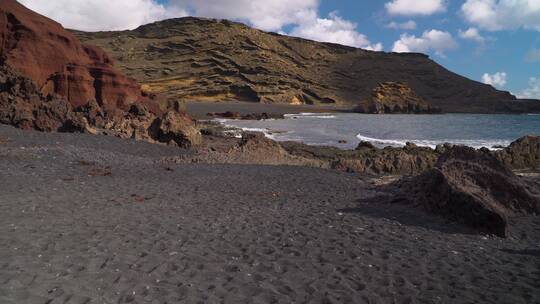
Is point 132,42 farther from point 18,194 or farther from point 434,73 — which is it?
point 18,194

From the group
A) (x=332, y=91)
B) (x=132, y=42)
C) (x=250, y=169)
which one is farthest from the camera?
(x=132, y=42)

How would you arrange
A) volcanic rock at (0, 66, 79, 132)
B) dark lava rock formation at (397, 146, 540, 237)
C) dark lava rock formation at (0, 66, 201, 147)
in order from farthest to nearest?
dark lava rock formation at (0, 66, 201, 147)
volcanic rock at (0, 66, 79, 132)
dark lava rock formation at (397, 146, 540, 237)

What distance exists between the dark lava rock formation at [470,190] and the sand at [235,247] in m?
0.35

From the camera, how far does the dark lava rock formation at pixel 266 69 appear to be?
74.4 meters

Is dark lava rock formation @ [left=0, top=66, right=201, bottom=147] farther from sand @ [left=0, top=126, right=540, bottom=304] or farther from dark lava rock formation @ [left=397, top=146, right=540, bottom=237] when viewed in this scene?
dark lava rock formation @ [left=397, top=146, right=540, bottom=237]

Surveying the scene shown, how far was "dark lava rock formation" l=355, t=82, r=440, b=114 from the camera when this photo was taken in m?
67.8

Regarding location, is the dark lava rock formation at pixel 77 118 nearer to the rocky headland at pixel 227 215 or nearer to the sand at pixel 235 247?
the rocky headland at pixel 227 215

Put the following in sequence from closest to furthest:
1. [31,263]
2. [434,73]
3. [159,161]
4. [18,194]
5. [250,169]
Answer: [31,263] → [18,194] → [250,169] → [159,161] → [434,73]

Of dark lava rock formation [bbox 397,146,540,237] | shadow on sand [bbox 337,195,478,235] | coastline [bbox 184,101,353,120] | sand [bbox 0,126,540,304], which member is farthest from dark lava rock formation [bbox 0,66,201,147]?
coastline [bbox 184,101,353,120]

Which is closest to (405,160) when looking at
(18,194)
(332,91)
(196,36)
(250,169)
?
(250,169)

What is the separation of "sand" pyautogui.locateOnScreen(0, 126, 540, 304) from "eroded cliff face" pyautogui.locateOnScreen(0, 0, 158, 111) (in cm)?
1065

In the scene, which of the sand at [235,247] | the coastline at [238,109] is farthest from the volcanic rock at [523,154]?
the coastline at [238,109]

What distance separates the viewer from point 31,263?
15.8ft

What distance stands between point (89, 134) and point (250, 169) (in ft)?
24.7
